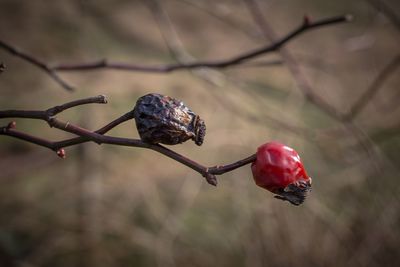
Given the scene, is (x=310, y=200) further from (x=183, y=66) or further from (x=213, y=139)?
(x=183, y=66)


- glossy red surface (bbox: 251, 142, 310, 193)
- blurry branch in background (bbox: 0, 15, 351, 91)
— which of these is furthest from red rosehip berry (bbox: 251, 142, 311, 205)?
blurry branch in background (bbox: 0, 15, 351, 91)

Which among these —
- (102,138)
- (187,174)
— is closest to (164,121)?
(102,138)

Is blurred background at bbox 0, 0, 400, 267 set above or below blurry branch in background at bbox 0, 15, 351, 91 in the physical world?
below

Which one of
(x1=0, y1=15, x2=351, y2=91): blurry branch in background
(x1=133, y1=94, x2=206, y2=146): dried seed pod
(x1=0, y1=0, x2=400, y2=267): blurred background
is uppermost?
(x1=133, y1=94, x2=206, y2=146): dried seed pod

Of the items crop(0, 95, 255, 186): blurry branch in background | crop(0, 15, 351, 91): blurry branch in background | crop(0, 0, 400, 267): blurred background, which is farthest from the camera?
crop(0, 0, 400, 267): blurred background

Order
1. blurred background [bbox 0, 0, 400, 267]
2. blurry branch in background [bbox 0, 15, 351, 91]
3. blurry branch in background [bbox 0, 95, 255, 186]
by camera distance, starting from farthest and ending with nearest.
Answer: blurred background [bbox 0, 0, 400, 267]
blurry branch in background [bbox 0, 15, 351, 91]
blurry branch in background [bbox 0, 95, 255, 186]

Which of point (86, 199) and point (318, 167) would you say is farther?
point (318, 167)

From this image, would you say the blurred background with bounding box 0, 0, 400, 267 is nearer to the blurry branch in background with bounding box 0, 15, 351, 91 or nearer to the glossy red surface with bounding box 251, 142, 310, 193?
the blurry branch in background with bounding box 0, 15, 351, 91

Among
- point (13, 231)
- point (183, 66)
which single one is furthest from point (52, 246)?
point (183, 66)
